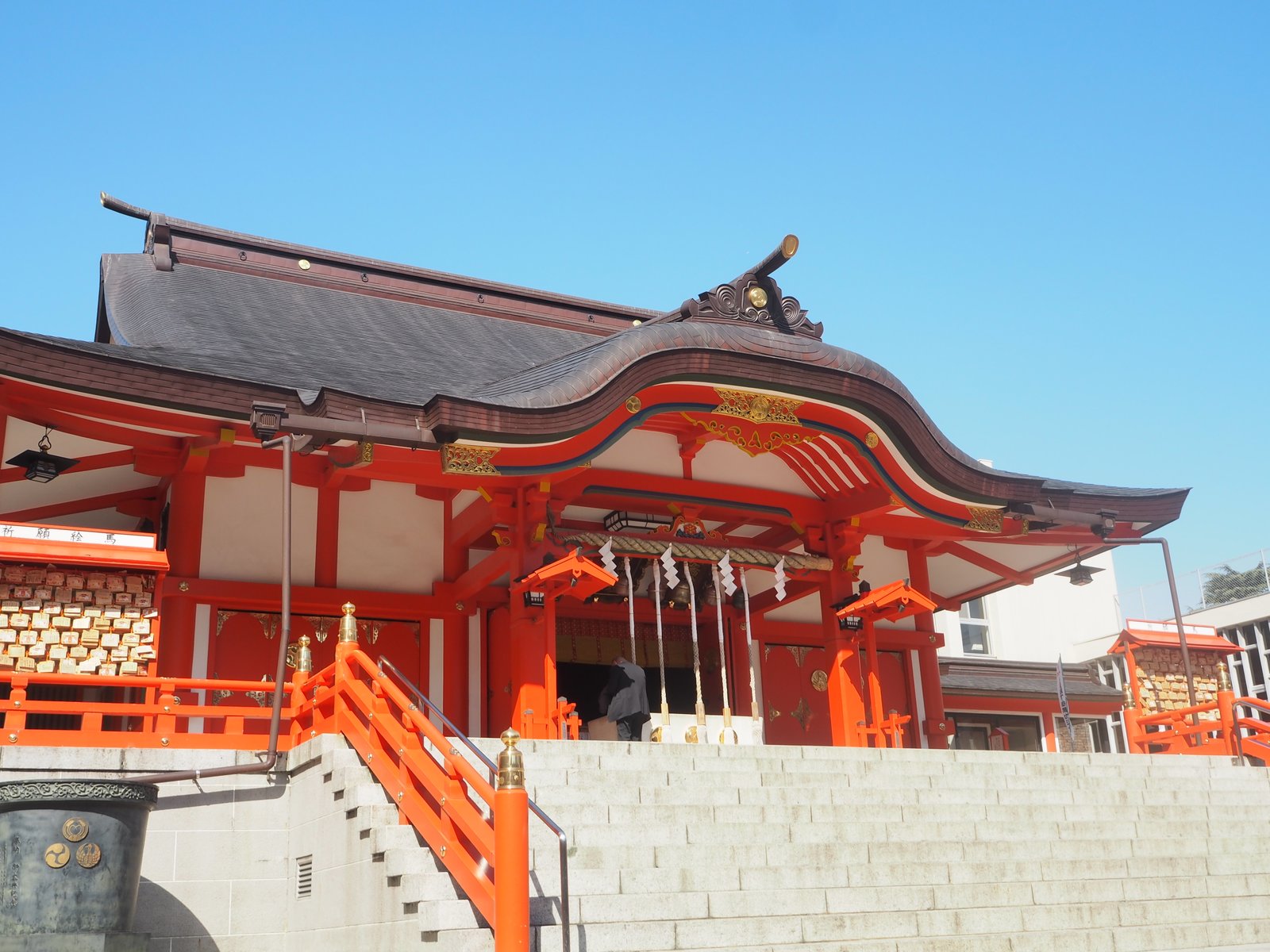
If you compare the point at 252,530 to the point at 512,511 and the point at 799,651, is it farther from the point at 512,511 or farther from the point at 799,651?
the point at 799,651

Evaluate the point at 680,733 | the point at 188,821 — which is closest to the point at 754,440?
the point at 680,733

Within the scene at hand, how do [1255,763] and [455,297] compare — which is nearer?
[1255,763]

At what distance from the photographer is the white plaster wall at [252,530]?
12.2 m

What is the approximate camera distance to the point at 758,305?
42.7 feet

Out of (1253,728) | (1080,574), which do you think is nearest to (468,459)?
(1080,574)

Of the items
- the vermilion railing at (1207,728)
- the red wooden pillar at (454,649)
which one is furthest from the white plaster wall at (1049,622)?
the red wooden pillar at (454,649)

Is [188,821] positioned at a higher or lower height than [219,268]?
lower

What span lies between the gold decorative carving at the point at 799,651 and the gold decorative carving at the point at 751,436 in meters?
3.62

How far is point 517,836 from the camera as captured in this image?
236 inches

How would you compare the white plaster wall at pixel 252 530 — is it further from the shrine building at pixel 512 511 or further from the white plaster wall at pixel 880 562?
the white plaster wall at pixel 880 562

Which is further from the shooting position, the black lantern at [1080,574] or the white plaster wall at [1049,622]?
the white plaster wall at [1049,622]

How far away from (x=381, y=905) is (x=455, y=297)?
45.4 feet

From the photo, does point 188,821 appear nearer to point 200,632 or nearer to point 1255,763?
point 200,632

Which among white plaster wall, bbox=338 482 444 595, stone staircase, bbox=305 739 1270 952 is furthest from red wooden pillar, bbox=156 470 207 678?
stone staircase, bbox=305 739 1270 952
